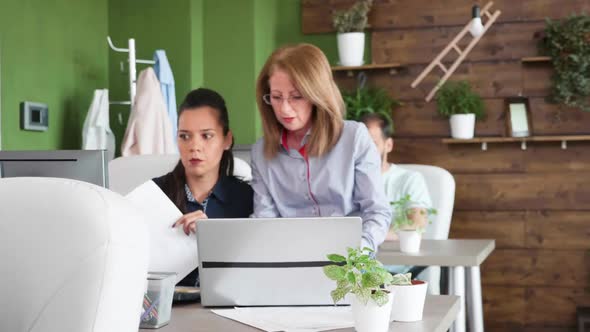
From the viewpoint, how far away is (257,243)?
1.65m

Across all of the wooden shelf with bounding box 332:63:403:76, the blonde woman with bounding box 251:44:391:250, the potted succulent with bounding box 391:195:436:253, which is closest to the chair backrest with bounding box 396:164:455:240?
the potted succulent with bounding box 391:195:436:253

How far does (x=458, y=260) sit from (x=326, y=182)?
0.97 m

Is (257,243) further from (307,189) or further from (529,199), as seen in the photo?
(529,199)

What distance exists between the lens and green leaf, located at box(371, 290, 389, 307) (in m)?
1.46

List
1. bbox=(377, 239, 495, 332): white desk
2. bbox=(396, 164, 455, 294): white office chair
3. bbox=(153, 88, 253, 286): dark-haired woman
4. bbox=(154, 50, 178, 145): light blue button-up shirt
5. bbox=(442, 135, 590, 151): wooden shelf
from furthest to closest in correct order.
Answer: bbox=(442, 135, 590, 151): wooden shelf < bbox=(154, 50, 178, 145): light blue button-up shirt < bbox=(396, 164, 455, 294): white office chair < bbox=(377, 239, 495, 332): white desk < bbox=(153, 88, 253, 286): dark-haired woman

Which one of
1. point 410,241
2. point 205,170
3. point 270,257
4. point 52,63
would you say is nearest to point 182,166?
point 205,170

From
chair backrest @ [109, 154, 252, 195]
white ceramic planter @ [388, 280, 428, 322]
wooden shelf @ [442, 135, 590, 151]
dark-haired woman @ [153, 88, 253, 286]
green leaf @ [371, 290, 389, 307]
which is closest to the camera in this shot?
green leaf @ [371, 290, 389, 307]

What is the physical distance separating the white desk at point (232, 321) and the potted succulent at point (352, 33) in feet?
10.5

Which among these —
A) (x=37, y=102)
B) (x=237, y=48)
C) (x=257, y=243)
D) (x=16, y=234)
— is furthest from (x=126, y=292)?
(x=237, y=48)

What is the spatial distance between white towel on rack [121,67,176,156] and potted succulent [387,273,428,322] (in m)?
2.93

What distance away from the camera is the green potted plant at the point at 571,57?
4.60m

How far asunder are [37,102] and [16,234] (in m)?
3.24

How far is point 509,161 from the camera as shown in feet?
16.0

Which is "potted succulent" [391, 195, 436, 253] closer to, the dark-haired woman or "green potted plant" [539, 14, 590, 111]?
the dark-haired woman
